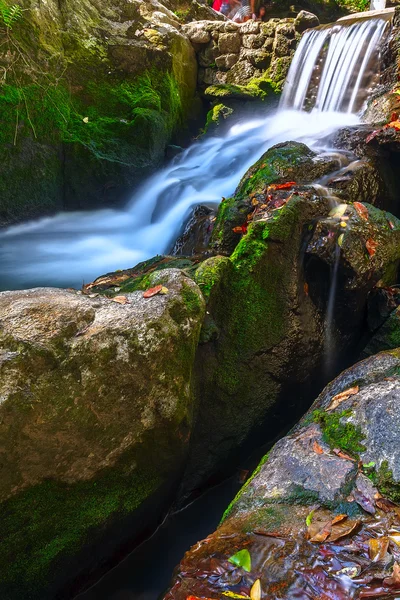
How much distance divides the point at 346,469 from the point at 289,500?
0.35 metres

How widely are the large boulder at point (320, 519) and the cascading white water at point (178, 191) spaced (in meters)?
4.23

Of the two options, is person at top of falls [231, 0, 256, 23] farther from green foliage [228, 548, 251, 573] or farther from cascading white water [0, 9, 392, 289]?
green foliage [228, 548, 251, 573]

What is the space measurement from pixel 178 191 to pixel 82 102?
2.46 metres

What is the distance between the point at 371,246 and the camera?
396cm

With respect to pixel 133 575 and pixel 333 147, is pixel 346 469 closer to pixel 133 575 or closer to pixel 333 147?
pixel 133 575

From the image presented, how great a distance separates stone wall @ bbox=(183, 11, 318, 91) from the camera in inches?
423

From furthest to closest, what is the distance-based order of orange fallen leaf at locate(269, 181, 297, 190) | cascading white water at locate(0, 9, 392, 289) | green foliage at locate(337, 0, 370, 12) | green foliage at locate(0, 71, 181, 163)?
1. green foliage at locate(337, 0, 370, 12)
2. green foliage at locate(0, 71, 181, 163)
3. cascading white water at locate(0, 9, 392, 289)
4. orange fallen leaf at locate(269, 181, 297, 190)

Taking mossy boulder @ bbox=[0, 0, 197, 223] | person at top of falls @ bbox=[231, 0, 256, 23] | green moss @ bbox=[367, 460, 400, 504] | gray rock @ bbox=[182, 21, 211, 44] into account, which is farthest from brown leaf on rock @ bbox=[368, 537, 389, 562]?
person at top of falls @ bbox=[231, 0, 256, 23]

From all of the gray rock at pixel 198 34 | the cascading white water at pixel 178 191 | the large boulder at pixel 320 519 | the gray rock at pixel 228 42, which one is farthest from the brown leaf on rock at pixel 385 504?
the gray rock at pixel 198 34

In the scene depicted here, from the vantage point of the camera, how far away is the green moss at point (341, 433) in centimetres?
240

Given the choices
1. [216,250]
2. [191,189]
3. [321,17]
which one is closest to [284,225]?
[216,250]

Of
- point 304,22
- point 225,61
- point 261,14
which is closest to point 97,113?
point 225,61

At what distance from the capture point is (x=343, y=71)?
30.3 ft

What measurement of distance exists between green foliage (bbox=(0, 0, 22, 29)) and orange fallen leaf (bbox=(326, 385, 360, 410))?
643 centimetres
